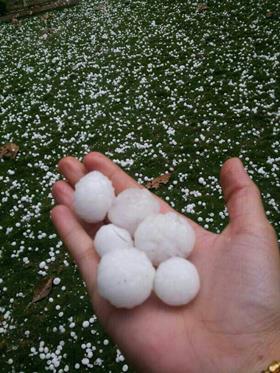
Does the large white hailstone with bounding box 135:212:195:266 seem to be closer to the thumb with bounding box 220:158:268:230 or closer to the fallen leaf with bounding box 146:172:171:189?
the thumb with bounding box 220:158:268:230

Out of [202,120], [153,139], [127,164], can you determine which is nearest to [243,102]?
[202,120]

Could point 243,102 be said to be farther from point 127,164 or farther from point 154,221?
point 154,221

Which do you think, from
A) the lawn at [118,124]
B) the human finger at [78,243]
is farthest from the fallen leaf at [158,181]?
the human finger at [78,243]

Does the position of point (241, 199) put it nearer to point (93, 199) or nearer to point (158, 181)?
point (93, 199)

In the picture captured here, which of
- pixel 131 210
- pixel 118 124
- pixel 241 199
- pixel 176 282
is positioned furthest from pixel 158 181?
pixel 176 282

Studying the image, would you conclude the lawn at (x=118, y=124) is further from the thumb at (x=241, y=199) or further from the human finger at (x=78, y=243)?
the thumb at (x=241, y=199)

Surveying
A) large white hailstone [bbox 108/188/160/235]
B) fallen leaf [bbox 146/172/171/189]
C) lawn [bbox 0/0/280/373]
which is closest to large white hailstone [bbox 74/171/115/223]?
large white hailstone [bbox 108/188/160/235]

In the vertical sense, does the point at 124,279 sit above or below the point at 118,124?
below

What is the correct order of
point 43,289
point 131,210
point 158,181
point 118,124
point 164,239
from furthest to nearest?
point 118,124, point 158,181, point 43,289, point 131,210, point 164,239
